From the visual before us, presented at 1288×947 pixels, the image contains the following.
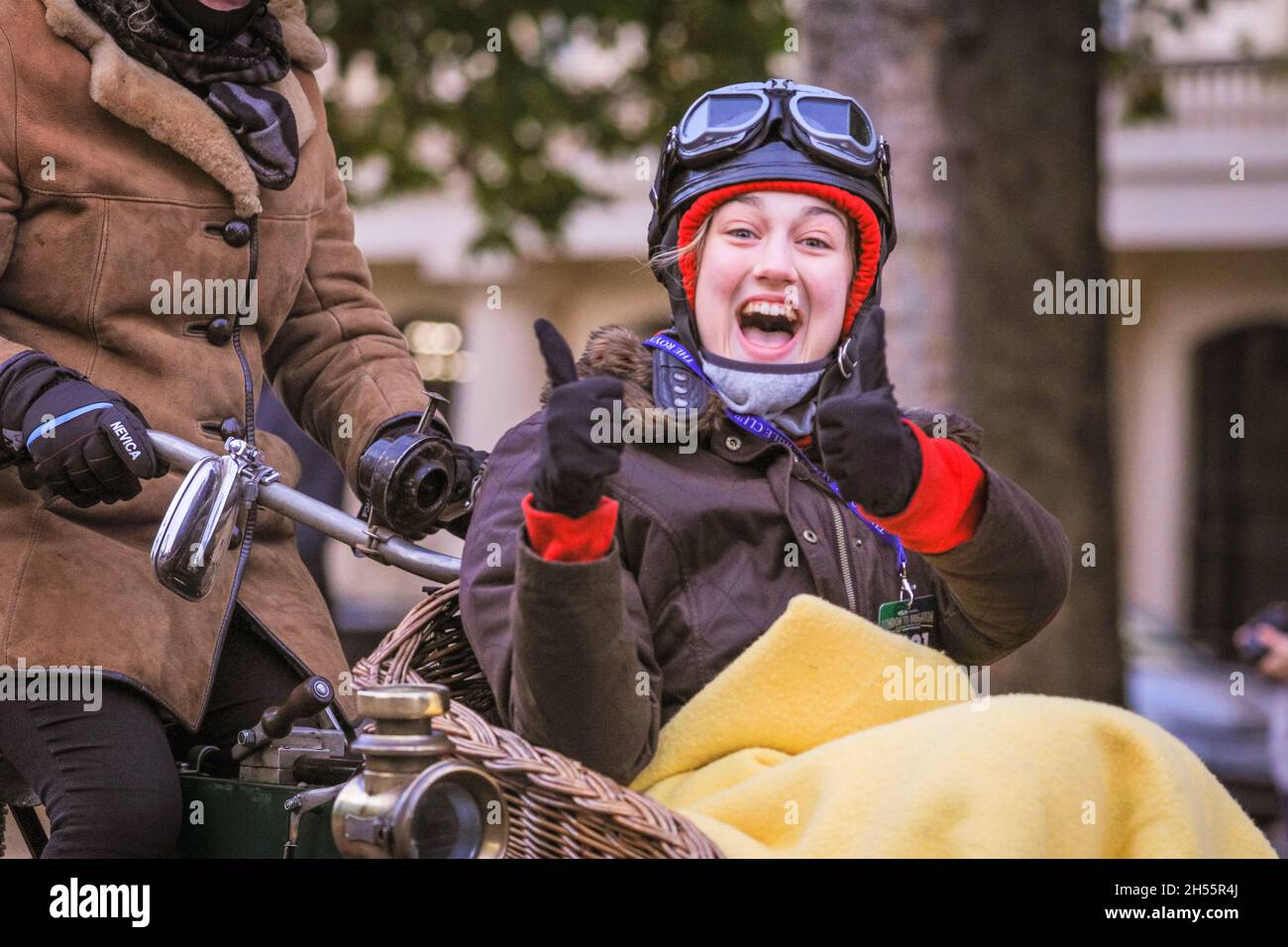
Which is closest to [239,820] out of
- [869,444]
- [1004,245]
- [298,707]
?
[298,707]

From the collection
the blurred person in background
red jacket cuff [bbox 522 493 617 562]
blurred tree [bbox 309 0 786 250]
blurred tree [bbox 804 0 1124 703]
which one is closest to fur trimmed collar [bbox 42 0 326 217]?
the blurred person in background

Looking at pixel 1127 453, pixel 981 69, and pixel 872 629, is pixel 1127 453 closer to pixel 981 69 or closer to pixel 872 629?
pixel 981 69

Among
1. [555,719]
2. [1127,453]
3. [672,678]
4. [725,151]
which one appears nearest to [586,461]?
[555,719]

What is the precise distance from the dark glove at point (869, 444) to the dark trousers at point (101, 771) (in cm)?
113

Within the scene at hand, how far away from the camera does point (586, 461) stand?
2449 mm

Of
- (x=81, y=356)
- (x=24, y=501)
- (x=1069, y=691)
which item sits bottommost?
(x=1069, y=691)

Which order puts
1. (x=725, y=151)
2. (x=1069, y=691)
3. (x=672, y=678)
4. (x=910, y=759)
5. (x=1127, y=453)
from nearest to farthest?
(x=910, y=759), (x=672, y=678), (x=725, y=151), (x=1069, y=691), (x=1127, y=453)

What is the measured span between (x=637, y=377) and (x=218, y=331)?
700 mm

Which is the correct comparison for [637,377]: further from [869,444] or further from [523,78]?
[523,78]

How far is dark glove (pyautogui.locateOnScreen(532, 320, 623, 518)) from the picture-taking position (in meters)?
2.46

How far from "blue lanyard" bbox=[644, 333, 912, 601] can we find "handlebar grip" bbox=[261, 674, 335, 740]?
777 millimetres

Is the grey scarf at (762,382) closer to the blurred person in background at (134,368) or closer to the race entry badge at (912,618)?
the race entry badge at (912,618)

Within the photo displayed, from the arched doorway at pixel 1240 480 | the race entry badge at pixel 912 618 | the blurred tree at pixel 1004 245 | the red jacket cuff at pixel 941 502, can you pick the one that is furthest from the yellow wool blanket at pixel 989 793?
the arched doorway at pixel 1240 480

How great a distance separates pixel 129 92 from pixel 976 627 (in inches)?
63.0
